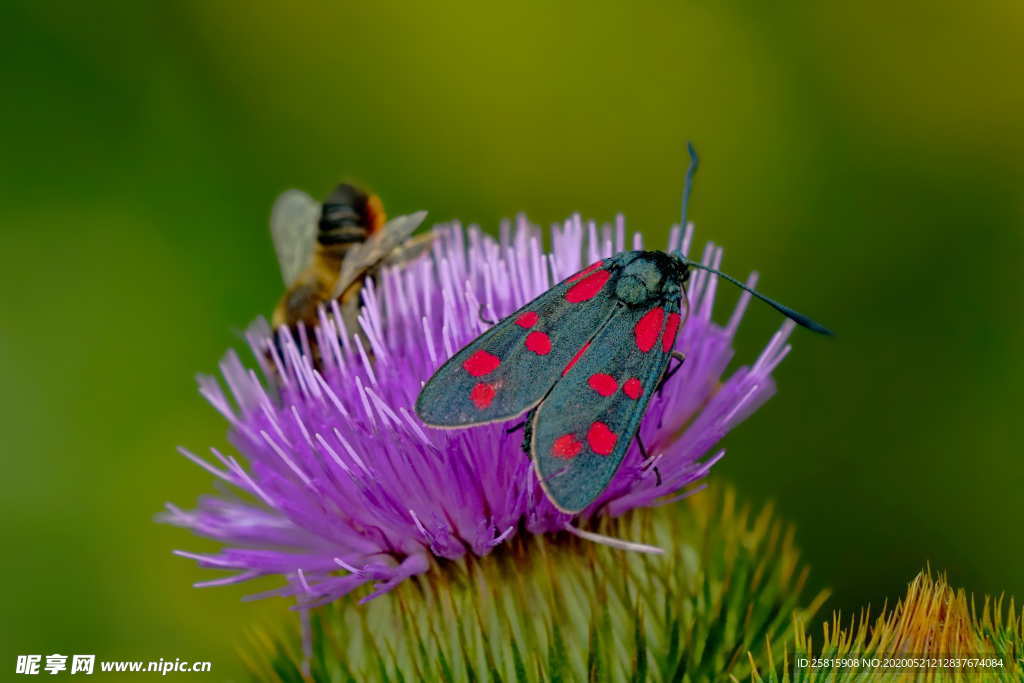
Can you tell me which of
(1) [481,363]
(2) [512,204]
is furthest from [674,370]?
(2) [512,204]

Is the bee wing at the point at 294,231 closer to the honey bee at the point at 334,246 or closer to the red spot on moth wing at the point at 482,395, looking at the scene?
the honey bee at the point at 334,246

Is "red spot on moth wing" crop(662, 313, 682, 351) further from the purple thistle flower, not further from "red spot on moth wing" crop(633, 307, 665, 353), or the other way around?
the purple thistle flower

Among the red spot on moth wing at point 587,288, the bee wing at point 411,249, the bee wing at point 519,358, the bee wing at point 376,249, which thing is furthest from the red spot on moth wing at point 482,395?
the bee wing at point 411,249

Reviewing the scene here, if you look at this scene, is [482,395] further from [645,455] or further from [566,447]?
[645,455]

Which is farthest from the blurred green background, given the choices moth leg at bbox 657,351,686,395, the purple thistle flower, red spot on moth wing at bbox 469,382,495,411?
red spot on moth wing at bbox 469,382,495,411

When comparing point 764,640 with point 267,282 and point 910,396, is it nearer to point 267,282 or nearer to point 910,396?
point 910,396

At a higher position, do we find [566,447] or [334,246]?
[334,246]

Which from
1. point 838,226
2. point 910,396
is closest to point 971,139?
point 838,226
